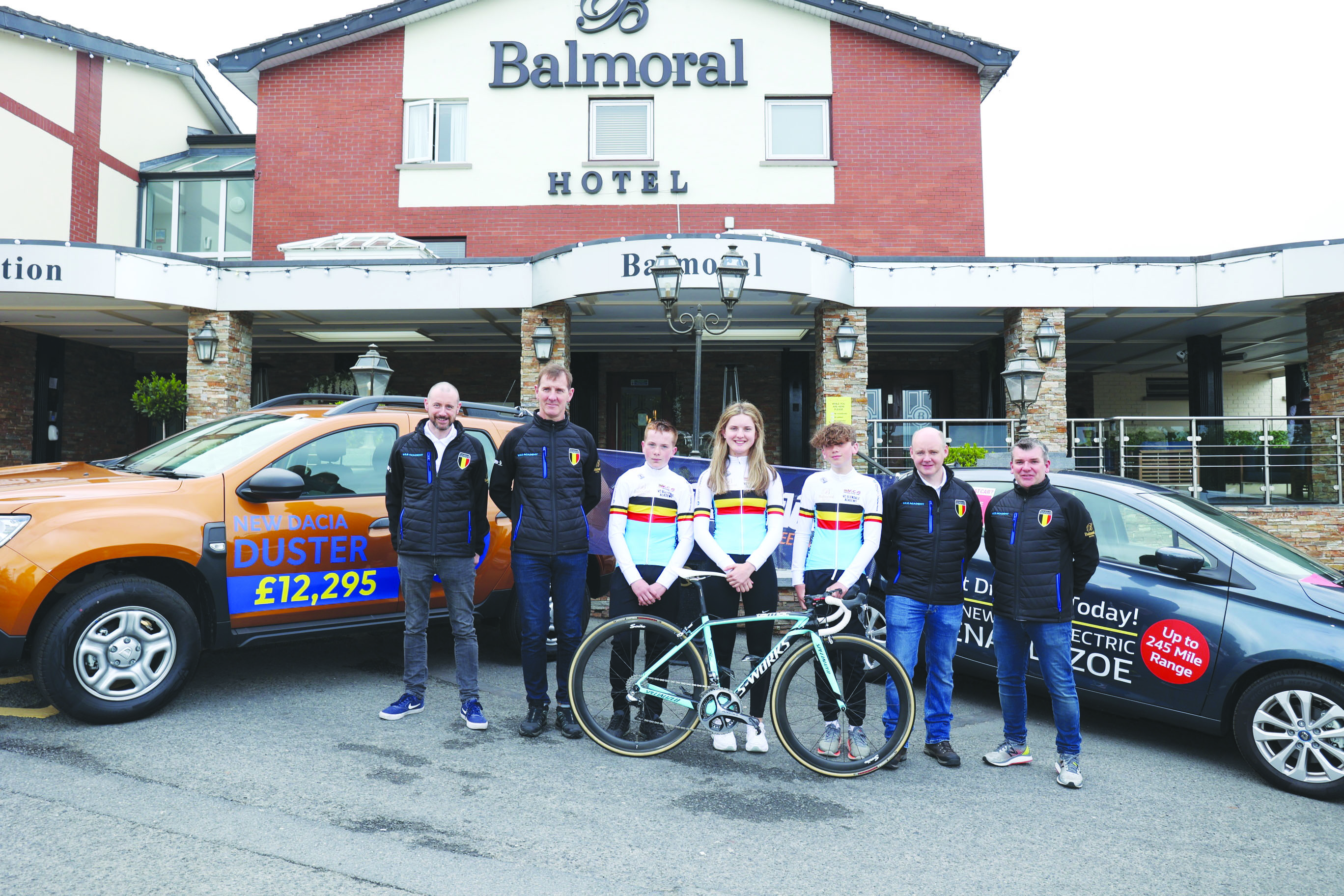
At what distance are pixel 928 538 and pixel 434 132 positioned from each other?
14665 mm

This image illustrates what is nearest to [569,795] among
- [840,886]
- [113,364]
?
[840,886]

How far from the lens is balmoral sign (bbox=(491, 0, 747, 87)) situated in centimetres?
1555

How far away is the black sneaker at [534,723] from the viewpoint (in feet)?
14.8

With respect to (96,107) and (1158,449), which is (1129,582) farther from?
(96,107)

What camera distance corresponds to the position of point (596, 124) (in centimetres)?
1577

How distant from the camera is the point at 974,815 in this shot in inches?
145

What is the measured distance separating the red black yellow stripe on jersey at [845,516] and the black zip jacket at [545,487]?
4.41 feet

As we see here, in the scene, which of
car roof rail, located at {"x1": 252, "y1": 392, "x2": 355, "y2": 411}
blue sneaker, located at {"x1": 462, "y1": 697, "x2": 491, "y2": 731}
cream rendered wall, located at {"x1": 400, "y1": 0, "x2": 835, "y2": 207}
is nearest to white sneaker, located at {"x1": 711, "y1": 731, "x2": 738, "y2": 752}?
blue sneaker, located at {"x1": 462, "y1": 697, "x2": 491, "y2": 731}

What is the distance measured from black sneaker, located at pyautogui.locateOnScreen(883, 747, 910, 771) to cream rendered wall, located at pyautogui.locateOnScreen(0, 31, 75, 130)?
68.4 feet

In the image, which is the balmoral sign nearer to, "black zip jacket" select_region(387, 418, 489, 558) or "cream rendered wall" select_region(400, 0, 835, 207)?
"cream rendered wall" select_region(400, 0, 835, 207)

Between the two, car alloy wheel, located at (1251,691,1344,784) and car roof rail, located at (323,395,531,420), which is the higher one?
car roof rail, located at (323,395,531,420)

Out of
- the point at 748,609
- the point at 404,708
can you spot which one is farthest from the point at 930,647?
the point at 404,708

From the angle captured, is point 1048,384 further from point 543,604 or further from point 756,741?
point 543,604

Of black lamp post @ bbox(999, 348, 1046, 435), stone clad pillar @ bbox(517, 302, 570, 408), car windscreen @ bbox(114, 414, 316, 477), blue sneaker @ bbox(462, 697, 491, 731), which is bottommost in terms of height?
blue sneaker @ bbox(462, 697, 491, 731)
